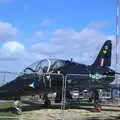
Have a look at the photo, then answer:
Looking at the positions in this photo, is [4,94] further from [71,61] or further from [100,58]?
[100,58]

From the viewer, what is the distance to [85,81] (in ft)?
82.8

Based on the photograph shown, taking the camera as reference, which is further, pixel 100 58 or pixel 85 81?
pixel 100 58

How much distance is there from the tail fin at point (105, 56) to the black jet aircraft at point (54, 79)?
3948mm

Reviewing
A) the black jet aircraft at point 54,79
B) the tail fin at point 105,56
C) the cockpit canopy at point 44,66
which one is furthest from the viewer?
the tail fin at point 105,56

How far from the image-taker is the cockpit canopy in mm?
23562

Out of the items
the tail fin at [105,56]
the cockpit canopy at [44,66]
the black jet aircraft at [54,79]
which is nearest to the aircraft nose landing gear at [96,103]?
the black jet aircraft at [54,79]

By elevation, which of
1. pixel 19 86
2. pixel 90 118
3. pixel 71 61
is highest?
pixel 71 61

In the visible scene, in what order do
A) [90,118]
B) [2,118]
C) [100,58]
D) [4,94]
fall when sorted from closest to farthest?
[2,118] < [90,118] < [4,94] < [100,58]

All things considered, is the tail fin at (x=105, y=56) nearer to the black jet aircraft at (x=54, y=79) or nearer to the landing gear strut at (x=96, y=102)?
the black jet aircraft at (x=54, y=79)

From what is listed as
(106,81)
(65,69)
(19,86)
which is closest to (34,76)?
(19,86)

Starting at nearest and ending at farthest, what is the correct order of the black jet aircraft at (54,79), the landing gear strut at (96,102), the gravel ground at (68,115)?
the gravel ground at (68,115)
the black jet aircraft at (54,79)
the landing gear strut at (96,102)

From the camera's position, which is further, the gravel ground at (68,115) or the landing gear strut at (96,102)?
the landing gear strut at (96,102)

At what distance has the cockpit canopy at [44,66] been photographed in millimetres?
23562

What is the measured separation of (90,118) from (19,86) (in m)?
4.94
